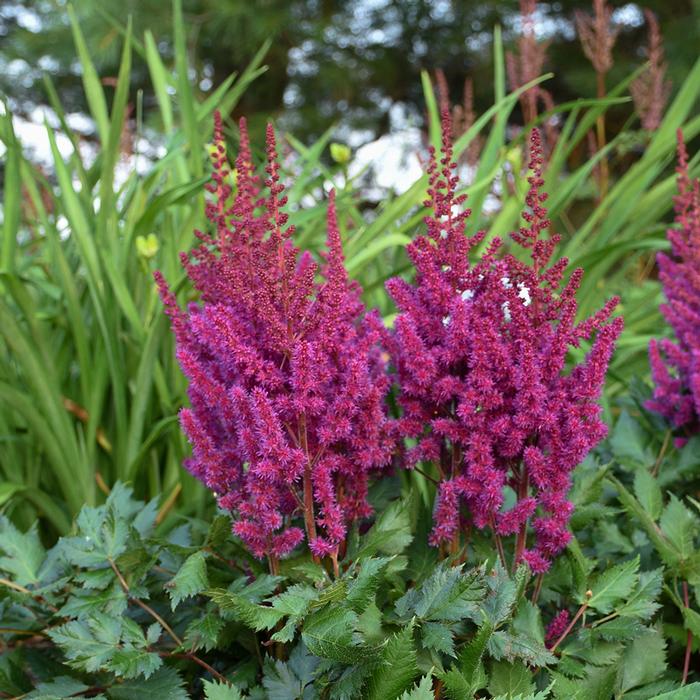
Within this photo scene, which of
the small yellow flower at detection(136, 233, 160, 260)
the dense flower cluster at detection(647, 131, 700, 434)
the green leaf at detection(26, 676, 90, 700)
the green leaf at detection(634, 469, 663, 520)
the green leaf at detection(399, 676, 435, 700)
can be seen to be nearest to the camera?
the green leaf at detection(399, 676, 435, 700)

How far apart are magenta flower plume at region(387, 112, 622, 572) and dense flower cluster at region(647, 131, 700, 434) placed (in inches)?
20.0

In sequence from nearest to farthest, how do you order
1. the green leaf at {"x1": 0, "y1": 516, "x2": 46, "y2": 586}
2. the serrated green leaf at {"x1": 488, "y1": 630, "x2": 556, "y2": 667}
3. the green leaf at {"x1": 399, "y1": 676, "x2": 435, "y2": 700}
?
1. the green leaf at {"x1": 399, "y1": 676, "x2": 435, "y2": 700}
2. the serrated green leaf at {"x1": 488, "y1": 630, "x2": 556, "y2": 667}
3. the green leaf at {"x1": 0, "y1": 516, "x2": 46, "y2": 586}

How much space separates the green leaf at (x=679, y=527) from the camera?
4.13ft

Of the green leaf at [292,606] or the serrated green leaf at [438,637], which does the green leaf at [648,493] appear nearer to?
the serrated green leaf at [438,637]

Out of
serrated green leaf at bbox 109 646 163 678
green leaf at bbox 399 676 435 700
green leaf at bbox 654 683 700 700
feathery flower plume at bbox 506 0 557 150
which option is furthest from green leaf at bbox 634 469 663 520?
feathery flower plume at bbox 506 0 557 150

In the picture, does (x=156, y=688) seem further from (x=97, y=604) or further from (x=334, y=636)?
(x=334, y=636)

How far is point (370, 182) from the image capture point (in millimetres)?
Answer: 6586

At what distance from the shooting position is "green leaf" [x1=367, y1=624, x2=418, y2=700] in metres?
0.92

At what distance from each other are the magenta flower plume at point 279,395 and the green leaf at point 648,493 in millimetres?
486

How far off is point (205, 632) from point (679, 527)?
76 centimetres

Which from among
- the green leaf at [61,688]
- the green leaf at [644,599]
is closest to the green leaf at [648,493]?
the green leaf at [644,599]

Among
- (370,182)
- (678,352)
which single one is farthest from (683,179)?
(370,182)

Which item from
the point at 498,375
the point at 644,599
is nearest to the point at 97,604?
the point at 498,375

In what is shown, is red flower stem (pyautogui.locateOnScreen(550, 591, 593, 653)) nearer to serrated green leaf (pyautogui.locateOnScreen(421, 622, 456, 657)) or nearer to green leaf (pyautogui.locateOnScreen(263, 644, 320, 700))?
serrated green leaf (pyautogui.locateOnScreen(421, 622, 456, 657))
